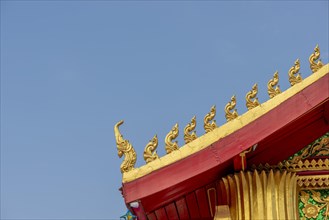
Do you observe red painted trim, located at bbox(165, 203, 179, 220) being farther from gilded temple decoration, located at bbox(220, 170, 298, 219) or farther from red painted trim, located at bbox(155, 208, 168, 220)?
gilded temple decoration, located at bbox(220, 170, 298, 219)

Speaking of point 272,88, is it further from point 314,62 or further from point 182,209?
point 182,209

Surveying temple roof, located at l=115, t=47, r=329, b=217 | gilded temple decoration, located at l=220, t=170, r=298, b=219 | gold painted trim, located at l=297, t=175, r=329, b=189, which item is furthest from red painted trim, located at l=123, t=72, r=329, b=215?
gold painted trim, located at l=297, t=175, r=329, b=189

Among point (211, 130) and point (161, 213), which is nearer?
point (211, 130)

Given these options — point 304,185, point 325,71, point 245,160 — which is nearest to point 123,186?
point 245,160

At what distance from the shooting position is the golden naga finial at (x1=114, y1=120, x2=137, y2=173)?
6.99m

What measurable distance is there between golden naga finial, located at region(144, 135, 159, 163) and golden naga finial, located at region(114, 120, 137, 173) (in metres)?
0.12

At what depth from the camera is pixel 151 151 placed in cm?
704

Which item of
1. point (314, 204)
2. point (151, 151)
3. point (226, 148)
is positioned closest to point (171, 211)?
point (151, 151)

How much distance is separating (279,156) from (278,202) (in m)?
0.58

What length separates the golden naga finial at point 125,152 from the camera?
22.9ft

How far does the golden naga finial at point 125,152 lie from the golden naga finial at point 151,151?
0.12 metres

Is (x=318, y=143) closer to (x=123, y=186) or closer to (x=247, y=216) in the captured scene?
(x=247, y=216)

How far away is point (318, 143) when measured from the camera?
7301mm

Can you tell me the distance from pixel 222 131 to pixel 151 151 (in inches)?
27.6
